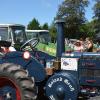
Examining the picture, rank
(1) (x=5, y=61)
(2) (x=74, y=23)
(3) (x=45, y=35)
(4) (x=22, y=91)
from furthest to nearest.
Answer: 1. (2) (x=74, y=23)
2. (3) (x=45, y=35)
3. (1) (x=5, y=61)
4. (4) (x=22, y=91)

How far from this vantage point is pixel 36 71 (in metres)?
8.48

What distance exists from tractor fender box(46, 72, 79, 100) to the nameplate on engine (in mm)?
152

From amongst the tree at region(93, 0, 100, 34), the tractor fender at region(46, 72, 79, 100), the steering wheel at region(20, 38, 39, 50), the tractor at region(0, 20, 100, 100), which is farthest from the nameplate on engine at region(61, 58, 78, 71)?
the tree at region(93, 0, 100, 34)

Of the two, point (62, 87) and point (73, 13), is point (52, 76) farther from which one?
point (73, 13)

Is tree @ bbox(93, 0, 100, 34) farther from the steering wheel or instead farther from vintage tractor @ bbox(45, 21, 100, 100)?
vintage tractor @ bbox(45, 21, 100, 100)

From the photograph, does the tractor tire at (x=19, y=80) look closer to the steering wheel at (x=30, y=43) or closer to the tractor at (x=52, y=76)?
the tractor at (x=52, y=76)

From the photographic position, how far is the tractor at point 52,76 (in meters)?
8.12

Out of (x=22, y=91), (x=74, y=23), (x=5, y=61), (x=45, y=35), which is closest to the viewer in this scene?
(x=22, y=91)

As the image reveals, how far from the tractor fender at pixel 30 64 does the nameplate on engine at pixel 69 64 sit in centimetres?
46

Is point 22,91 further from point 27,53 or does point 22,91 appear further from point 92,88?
point 92,88

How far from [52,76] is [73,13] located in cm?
5460

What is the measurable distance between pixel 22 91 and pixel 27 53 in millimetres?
839

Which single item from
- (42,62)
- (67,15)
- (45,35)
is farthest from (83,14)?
(42,62)

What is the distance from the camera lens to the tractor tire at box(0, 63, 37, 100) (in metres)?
7.99
